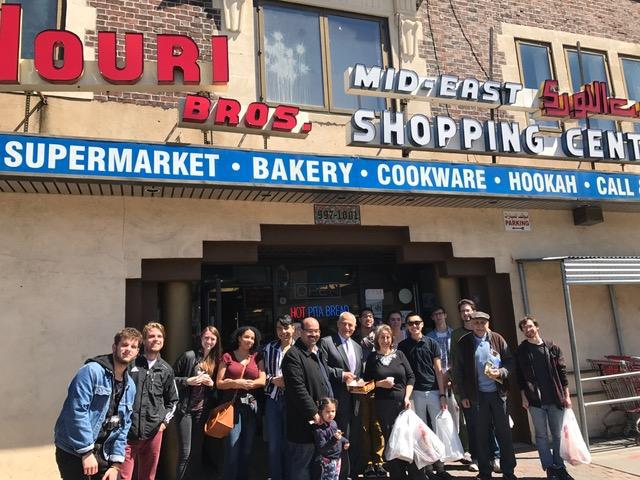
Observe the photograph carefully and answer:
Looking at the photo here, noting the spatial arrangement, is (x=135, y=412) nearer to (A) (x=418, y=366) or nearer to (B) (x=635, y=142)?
(A) (x=418, y=366)

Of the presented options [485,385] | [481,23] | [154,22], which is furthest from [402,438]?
[481,23]

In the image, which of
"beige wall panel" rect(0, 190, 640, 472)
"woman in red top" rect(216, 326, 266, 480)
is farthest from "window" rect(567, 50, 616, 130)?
"woman in red top" rect(216, 326, 266, 480)

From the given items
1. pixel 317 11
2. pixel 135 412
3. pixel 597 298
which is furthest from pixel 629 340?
pixel 135 412

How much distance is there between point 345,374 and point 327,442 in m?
1.04

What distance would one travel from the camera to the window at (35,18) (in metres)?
6.70

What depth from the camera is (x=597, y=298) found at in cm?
866

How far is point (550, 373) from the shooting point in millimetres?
5789

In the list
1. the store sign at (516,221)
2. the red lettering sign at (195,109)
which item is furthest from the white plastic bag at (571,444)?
the red lettering sign at (195,109)

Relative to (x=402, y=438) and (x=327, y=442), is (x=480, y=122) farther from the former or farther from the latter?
(x=327, y=442)

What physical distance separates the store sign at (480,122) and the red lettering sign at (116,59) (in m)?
2.57

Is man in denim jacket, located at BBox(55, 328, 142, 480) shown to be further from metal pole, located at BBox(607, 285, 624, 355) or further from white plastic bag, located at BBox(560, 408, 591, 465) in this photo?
metal pole, located at BBox(607, 285, 624, 355)

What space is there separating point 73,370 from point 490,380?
449 cm

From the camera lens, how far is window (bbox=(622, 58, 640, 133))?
9.98 m

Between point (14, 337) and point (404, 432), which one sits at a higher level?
point (14, 337)
